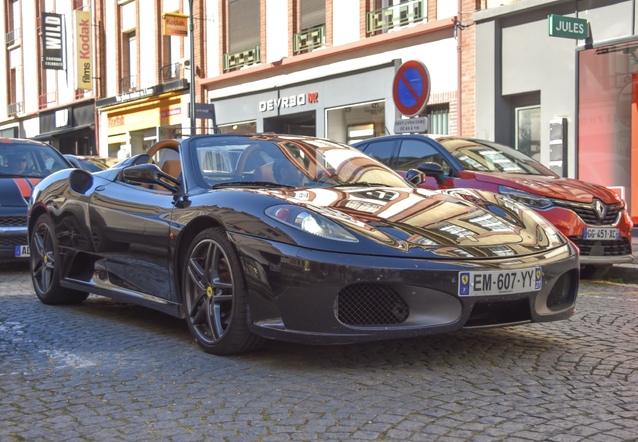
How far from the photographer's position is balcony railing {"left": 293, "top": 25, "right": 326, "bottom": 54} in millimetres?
21859

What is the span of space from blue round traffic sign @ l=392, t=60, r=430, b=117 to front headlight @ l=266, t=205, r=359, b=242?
7.18 meters

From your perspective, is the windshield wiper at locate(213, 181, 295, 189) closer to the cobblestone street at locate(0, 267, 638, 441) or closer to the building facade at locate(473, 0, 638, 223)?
the cobblestone street at locate(0, 267, 638, 441)

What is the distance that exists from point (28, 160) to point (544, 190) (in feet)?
20.5

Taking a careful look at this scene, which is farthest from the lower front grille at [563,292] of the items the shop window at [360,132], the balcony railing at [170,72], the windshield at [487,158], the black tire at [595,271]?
the balcony railing at [170,72]

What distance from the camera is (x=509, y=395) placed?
3.78 meters

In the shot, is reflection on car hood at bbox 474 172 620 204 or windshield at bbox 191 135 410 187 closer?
windshield at bbox 191 135 410 187

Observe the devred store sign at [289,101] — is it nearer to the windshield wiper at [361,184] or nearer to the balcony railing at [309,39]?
the balcony railing at [309,39]

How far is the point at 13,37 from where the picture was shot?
43.2 metres

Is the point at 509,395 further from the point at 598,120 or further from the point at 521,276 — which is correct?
the point at 598,120

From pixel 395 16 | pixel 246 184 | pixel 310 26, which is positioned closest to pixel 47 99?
pixel 310 26

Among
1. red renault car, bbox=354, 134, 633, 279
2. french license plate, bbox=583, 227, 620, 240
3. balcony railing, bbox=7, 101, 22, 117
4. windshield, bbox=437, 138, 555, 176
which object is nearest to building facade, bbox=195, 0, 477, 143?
windshield, bbox=437, 138, 555, 176

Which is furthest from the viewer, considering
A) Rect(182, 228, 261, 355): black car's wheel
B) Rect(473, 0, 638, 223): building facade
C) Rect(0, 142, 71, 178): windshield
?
Rect(473, 0, 638, 223): building facade

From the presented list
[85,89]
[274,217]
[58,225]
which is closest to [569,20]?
[58,225]

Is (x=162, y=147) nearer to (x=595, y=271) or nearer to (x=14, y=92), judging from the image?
(x=595, y=271)
